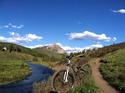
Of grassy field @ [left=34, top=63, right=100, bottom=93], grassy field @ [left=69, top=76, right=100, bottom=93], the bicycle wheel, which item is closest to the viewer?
the bicycle wheel

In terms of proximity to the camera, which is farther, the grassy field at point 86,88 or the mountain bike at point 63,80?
the grassy field at point 86,88

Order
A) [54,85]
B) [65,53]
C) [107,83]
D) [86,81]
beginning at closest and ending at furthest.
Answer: [54,85]
[65,53]
[86,81]
[107,83]

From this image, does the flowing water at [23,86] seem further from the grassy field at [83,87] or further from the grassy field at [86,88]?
the grassy field at [86,88]

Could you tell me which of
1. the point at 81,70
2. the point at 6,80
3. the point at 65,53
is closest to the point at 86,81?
the point at 81,70

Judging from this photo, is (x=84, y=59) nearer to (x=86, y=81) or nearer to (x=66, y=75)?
(x=86, y=81)

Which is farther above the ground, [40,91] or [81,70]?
[81,70]

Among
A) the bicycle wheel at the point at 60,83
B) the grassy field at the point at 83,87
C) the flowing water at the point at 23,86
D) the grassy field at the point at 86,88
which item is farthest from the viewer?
the flowing water at the point at 23,86

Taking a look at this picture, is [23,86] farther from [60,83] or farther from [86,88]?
[60,83]

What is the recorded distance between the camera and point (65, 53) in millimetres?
18531

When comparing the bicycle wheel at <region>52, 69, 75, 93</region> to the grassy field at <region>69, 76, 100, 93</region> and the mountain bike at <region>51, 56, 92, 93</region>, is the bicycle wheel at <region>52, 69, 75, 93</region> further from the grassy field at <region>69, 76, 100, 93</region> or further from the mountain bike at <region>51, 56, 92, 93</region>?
the grassy field at <region>69, 76, 100, 93</region>

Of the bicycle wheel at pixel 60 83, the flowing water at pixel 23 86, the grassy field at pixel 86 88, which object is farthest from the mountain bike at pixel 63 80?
the flowing water at pixel 23 86

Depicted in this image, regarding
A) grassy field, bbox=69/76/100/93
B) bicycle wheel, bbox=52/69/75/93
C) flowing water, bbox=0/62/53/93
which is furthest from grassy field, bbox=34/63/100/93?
flowing water, bbox=0/62/53/93

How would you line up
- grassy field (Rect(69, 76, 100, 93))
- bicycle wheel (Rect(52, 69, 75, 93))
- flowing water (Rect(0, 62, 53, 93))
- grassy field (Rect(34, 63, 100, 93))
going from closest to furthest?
bicycle wheel (Rect(52, 69, 75, 93)), grassy field (Rect(69, 76, 100, 93)), grassy field (Rect(34, 63, 100, 93)), flowing water (Rect(0, 62, 53, 93))

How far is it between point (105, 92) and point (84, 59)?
179 inches
